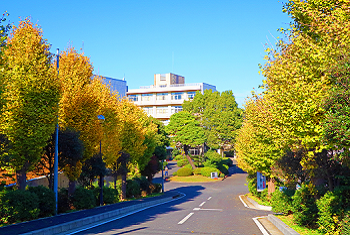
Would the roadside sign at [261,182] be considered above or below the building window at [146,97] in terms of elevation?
below

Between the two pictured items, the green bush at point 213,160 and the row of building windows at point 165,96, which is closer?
the green bush at point 213,160

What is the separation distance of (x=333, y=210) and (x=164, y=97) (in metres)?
89.9

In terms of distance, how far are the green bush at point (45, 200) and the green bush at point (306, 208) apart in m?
10.9

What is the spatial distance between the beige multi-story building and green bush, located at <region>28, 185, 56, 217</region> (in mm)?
79917

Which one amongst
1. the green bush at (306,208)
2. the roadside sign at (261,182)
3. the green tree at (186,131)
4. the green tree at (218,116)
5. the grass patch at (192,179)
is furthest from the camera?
the green tree at (218,116)

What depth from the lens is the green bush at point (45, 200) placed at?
15041 mm

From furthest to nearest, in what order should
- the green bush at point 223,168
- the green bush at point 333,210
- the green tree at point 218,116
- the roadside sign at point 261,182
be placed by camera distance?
the green tree at point 218,116 → the green bush at point 223,168 → the roadside sign at point 261,182 → the green bush at point 333,210

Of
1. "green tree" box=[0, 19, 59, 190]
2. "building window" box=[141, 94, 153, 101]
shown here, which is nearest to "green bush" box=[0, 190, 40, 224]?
"green tree" box=[0, 19, 59, 190]

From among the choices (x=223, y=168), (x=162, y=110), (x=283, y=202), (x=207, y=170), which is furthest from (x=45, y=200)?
(x=162, y=110)

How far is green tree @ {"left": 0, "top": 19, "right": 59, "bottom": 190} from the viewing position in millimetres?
15047

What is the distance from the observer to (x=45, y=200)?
1513 cm

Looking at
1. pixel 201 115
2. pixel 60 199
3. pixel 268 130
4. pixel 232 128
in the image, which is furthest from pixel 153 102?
pixel 268 130

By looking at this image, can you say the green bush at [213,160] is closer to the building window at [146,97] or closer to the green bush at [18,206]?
the building window at [146,97]

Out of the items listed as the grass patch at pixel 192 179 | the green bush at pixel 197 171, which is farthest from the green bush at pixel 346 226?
the green bush at pixel 197 171
